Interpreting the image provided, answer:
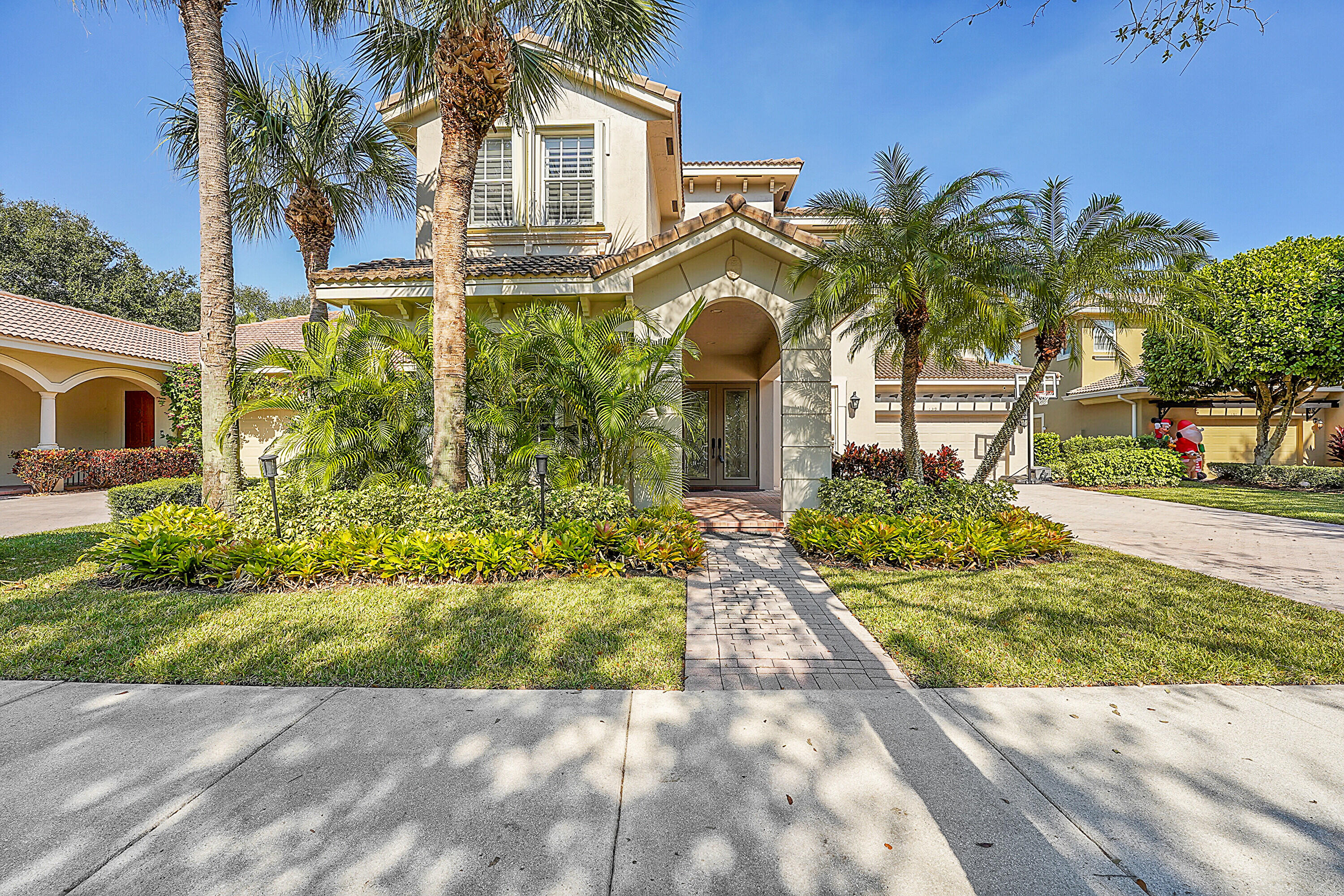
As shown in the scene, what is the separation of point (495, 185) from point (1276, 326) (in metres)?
20.7

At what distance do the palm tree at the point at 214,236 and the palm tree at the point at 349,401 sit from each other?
27cm

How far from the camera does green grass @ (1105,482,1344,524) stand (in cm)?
1122

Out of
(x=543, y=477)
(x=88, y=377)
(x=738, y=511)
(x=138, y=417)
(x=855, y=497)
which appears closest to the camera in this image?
(x=543, y=477)

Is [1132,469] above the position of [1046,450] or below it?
below

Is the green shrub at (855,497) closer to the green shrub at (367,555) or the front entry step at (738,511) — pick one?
the front entry step at (738,511)

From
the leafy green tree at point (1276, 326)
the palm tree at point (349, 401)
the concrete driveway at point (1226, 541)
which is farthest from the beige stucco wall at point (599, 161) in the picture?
the leafy green tree at point (1276, 326)

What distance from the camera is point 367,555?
605 centimetres

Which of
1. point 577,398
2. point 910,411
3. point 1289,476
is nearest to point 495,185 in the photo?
point 577,398

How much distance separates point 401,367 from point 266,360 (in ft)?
5.65

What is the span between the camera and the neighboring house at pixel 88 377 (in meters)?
14.7

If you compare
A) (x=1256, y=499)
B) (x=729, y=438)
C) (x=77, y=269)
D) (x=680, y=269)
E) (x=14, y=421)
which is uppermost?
(x=77, y=269)

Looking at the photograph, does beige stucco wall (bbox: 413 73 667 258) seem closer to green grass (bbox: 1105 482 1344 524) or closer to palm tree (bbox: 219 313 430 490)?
palm tree (bbox: 219 313 430 490)

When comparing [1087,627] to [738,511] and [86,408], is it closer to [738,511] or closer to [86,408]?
[738,511]

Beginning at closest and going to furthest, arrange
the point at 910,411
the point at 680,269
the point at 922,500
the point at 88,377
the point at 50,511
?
the point at 922,500 < the point at 910,411 < the point at 680,269 < the point at 50,511 < the point at 88,377
